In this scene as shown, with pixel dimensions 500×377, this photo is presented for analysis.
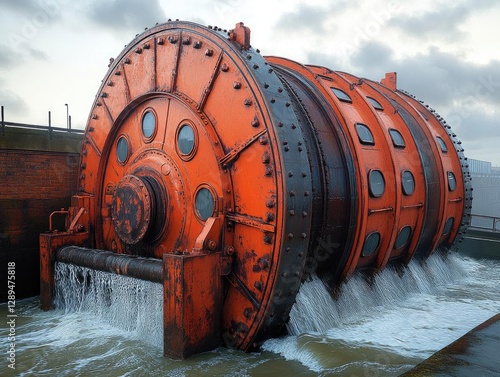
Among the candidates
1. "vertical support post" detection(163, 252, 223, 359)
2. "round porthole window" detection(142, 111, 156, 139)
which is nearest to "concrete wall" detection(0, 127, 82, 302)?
"round porthole window" detection(142, 111, 156, 139)

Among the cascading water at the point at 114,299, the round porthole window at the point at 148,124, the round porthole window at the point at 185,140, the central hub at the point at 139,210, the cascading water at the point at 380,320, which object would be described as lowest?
the cascading water at the point at 380,320

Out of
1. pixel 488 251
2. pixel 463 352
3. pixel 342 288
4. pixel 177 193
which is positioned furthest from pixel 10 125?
pixel 488 251

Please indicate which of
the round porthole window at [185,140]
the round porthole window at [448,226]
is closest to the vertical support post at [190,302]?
the round porthole window at [185,140]

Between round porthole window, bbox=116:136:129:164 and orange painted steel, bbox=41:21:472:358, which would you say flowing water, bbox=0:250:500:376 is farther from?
round porthole window, bbox=116:136:129:164

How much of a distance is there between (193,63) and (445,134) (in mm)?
5742

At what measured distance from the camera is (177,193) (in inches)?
221

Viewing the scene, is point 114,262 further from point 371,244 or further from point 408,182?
point 408,182

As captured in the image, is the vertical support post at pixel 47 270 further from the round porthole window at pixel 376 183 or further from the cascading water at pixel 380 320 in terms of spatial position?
the round porthole window at pixel 376 183

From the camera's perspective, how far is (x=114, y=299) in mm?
5684

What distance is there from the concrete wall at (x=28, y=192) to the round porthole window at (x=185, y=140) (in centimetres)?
333

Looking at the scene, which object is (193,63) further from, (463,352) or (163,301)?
(463,352)

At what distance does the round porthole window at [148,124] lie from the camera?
242 inches

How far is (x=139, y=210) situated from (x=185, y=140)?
39.7 inches

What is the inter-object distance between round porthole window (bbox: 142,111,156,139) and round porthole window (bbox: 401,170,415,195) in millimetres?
3544
